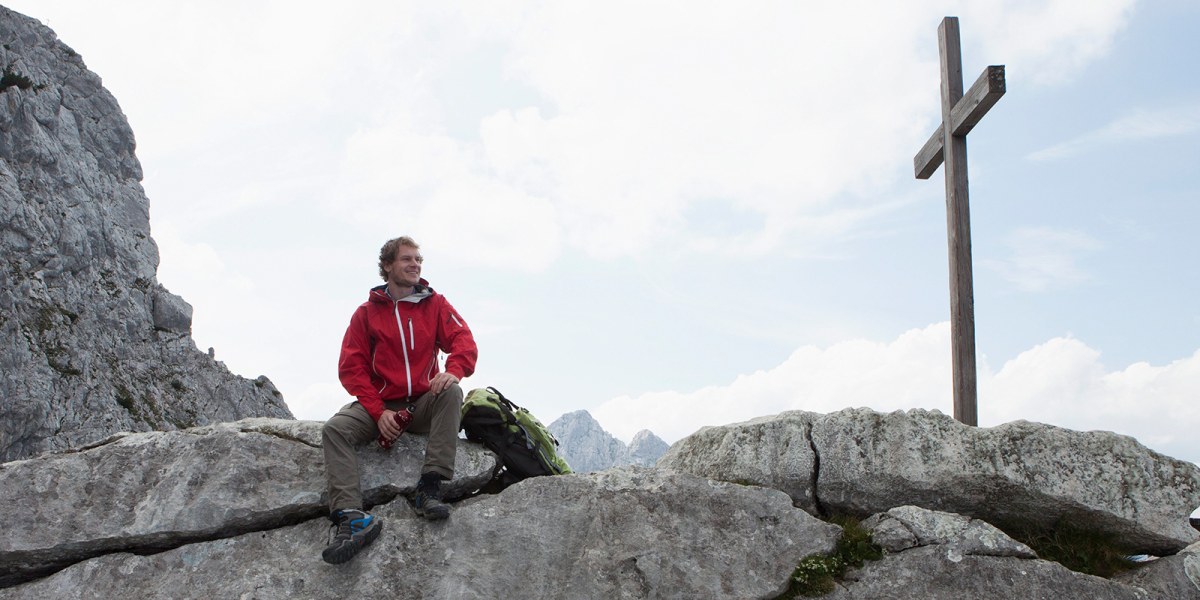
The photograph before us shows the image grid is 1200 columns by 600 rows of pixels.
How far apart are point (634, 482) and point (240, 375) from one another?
258ft

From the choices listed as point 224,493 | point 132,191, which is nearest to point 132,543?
point 224,493

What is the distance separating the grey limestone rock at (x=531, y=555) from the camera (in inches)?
282

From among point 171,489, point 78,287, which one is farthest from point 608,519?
point 78,287

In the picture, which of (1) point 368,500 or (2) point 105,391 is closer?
(1) point 368,500

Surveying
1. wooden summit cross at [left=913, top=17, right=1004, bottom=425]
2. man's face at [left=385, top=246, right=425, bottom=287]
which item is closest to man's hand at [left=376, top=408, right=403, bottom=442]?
man's face at [left=385, top=246, right=425, bottom=287]

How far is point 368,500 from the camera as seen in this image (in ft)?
25.9

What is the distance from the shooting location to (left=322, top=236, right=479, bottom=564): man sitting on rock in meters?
7.61

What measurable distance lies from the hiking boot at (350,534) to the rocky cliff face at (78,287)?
6314 centimetres

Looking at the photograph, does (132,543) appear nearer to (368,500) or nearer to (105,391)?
(368,500)

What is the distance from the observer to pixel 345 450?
7676 mm

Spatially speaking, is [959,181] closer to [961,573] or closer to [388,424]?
[961,573]

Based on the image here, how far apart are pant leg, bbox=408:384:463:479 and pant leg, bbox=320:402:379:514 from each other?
621 millimetres

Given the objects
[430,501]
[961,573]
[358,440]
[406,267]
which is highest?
[406,267]

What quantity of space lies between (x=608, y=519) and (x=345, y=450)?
8.69 feet
